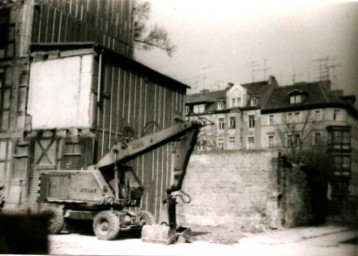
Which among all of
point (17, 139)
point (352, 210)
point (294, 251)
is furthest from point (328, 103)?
point (17, 139)

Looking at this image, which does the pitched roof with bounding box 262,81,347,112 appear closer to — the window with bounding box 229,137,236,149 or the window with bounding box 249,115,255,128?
the window with bounding box 249,115,255,128

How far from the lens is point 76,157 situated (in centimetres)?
1070

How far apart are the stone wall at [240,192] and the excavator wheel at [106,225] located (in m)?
5.27

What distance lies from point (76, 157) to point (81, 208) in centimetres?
118

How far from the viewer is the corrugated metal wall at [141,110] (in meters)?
11.1

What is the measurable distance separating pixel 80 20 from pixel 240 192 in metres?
7.55

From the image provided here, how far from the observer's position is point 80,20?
11766 mm

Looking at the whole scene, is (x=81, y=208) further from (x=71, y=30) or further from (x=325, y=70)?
(x=325, y=70)

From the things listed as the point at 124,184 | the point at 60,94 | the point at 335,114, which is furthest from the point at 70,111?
the point at 335,114

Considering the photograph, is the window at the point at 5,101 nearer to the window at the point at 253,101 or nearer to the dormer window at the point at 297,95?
the window at the point at 253,101

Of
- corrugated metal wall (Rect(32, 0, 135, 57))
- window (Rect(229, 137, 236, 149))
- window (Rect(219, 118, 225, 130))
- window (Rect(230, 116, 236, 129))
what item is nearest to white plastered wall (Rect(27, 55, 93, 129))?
corrugated metal wall (Rect(32, 0, 135, 57))

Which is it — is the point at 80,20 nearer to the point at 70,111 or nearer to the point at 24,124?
the point at 70,111

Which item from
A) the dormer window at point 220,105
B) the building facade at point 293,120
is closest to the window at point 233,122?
the building facade at point 293,120

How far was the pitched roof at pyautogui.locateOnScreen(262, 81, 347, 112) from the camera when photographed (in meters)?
7.92
